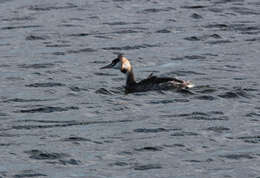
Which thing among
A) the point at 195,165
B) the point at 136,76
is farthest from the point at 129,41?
the point at 195,165

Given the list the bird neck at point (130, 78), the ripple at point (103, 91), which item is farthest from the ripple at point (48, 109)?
the bird neck at point (130, 78)

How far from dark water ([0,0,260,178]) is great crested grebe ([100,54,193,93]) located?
237 millimetres

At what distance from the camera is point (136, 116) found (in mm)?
25312

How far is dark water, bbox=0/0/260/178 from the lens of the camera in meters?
21.5

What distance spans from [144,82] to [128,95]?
489mm

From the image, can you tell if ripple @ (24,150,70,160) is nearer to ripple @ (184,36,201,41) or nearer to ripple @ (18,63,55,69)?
ripple @ (18,63,55,69)

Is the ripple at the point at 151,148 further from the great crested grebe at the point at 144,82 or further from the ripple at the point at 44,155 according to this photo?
the great crested grebe at the point at 144,82

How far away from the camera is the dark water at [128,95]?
70.6ft

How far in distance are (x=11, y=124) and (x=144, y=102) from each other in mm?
3778

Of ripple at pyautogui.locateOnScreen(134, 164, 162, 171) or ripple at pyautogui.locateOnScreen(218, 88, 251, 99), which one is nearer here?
ripple at pyautogui.locateOnScreen(134, 164, 162, 171)

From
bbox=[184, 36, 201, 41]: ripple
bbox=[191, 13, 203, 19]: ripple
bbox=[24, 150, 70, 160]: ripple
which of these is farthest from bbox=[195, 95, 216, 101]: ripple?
bbox=[191, 13, 203, 19]: ripple

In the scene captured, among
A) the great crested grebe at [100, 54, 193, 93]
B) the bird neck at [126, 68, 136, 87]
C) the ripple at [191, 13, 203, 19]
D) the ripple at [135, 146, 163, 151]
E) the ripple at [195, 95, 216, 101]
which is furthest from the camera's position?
the ripple at [191, 13, 203, 19]

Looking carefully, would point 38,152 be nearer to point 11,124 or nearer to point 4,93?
point 11,124

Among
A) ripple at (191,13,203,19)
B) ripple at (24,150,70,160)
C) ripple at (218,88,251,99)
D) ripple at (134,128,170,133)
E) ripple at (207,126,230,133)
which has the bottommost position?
ripple at (218,88,251,99)
